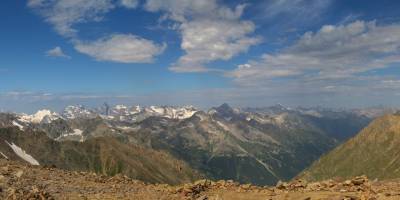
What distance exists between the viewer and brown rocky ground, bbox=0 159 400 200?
1022 inches

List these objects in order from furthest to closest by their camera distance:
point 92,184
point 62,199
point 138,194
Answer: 1. point 92,184
2. point 138,194
3. point 62,199

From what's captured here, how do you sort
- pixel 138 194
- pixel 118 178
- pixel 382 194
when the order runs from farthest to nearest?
1. pixel 118 178
2. pixel 138 194
3. pixel 382 194

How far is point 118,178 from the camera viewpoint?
3812 cm

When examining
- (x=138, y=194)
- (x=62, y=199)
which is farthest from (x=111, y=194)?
(x=62, y=199)

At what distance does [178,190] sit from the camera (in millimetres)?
31641

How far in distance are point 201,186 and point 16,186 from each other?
11647mm

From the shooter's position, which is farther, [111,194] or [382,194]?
[111,194]

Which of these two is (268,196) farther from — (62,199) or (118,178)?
(118,178)

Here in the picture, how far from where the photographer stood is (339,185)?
1139 inches

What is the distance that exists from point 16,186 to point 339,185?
19.8 m

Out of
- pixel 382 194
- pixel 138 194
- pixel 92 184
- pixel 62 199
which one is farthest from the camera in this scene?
pixel 92 184

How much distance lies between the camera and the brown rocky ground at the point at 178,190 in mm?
25969

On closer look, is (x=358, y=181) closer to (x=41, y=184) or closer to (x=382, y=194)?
(x=382, y=194)

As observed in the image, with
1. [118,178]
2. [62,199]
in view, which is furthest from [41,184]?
[118,178]
